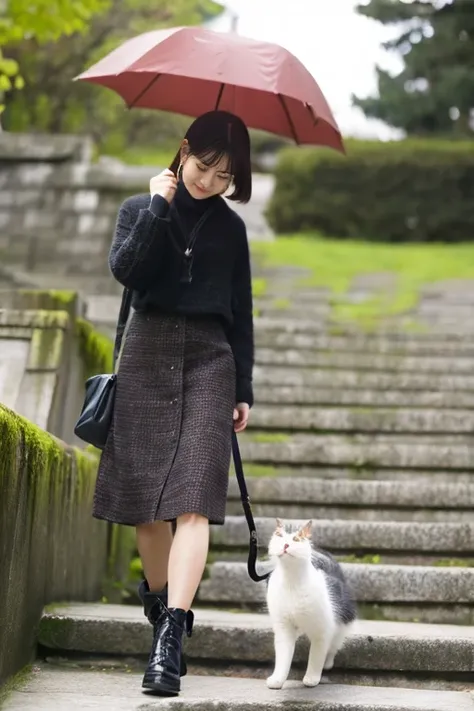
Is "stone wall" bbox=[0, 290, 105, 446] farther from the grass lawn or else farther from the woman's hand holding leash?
the grass lawn

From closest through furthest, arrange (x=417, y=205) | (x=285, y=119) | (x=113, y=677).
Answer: (x=113, y=677) < (x=285, y=119) < (x=417, y=205)

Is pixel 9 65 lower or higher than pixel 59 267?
higher

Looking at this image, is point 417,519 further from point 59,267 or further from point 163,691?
point 59,267

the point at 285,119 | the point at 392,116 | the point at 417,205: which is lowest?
the point at 285,119

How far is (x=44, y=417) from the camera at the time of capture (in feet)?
13.2

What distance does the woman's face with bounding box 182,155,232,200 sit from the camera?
3.00m

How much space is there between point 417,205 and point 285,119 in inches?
443

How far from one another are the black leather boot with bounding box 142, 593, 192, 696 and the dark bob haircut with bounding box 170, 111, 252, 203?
133 centimetres

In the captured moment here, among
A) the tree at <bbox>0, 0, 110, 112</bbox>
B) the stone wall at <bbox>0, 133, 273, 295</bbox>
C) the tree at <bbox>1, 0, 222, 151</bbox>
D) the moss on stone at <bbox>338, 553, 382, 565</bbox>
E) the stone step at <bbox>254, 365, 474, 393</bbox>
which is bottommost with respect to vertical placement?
the moss on stone at <bbox>338, 553, 382, 565</bbox>

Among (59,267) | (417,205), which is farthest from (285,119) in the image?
(417,205)

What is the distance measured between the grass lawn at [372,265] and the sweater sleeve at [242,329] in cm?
462

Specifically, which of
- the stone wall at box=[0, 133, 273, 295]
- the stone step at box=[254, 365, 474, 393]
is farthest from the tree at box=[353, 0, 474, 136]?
the stone step at box=[254, 365, 474, 393]

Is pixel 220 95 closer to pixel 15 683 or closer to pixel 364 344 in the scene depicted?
pixel 15 683

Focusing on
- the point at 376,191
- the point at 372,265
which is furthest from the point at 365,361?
the point at 376,191
